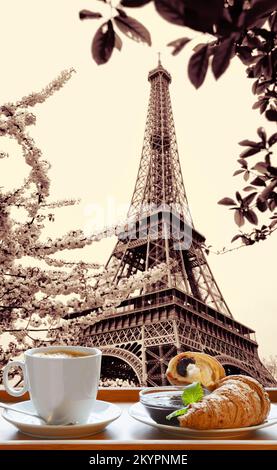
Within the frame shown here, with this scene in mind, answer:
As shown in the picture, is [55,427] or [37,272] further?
[37,272]

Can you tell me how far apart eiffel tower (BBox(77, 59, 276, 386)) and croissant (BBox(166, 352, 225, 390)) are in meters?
3.62

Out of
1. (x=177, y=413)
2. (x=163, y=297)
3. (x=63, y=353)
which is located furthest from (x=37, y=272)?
(x=163, y=297)

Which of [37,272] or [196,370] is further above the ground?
[37,272]

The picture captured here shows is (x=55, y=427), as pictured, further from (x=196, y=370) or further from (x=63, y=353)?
(x=196, y=370)

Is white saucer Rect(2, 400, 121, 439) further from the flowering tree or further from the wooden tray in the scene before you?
the flowering tree

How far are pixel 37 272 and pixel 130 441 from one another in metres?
1.24

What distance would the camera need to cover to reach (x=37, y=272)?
5.48 ft

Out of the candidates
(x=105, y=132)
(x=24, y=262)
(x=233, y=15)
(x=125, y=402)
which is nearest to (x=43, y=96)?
(x=24, y=262)

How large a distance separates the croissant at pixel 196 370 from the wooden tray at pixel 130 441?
10 cm

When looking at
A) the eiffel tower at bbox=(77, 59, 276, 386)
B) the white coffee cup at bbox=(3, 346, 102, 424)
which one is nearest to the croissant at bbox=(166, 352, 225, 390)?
the white coffee cup at bbox=(3, 346, 102, 424)

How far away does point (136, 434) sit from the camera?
0.57 metres

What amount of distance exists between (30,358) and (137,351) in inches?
180

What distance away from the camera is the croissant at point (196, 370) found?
26.3 inches
